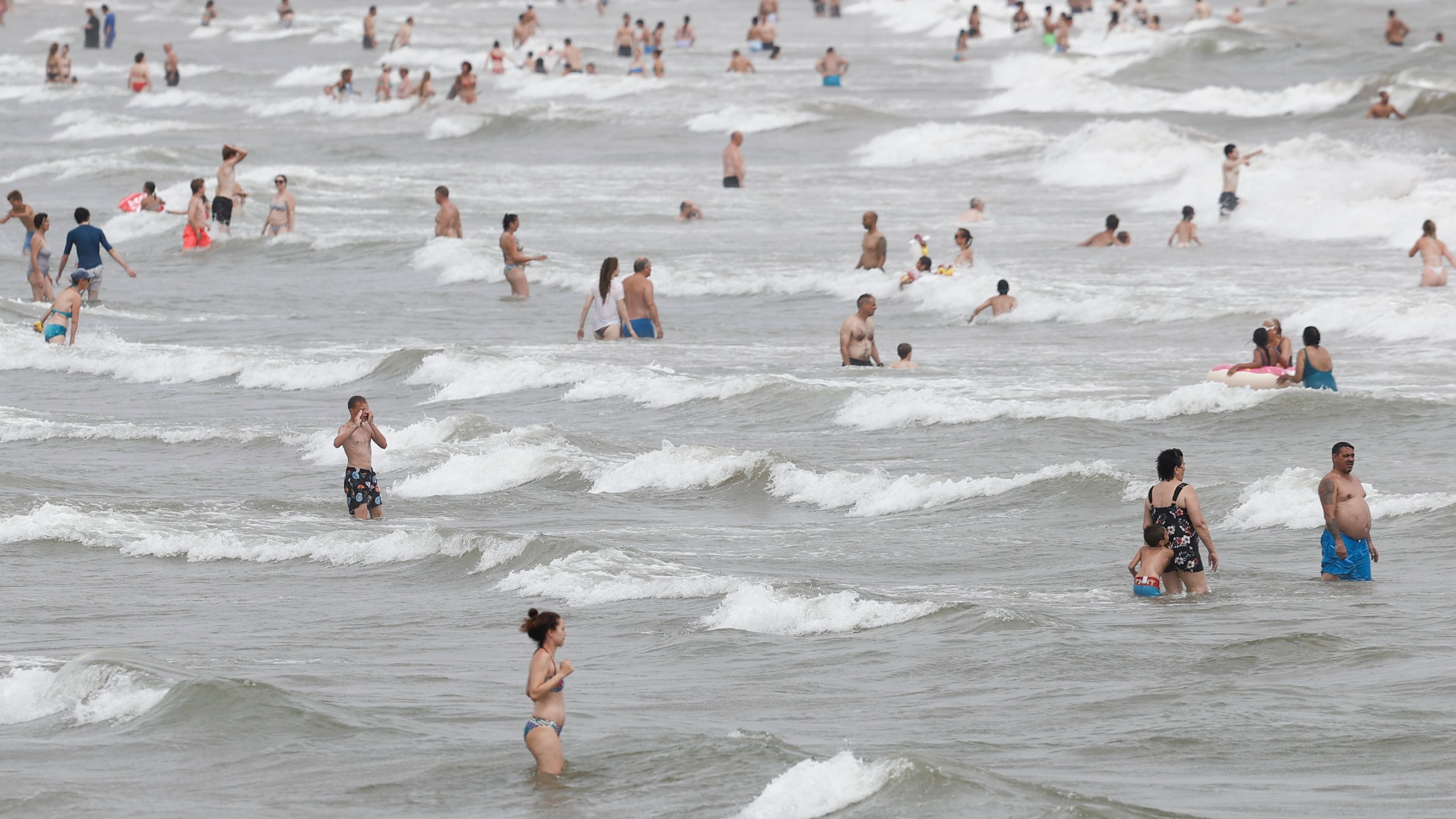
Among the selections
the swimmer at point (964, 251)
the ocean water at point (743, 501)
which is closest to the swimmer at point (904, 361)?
the ocean water at point (743, 501)

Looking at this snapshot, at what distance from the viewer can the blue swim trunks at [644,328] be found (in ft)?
70.8

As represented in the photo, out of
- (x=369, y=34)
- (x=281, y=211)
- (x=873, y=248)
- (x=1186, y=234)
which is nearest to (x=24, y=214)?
(x=281, y=211)

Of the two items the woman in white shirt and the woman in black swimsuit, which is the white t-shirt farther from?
the woman in black swimsuit

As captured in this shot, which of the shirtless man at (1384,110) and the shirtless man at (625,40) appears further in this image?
the shirtless man at (625,40)

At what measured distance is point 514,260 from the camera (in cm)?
2420

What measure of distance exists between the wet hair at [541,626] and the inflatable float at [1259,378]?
10.2 meters

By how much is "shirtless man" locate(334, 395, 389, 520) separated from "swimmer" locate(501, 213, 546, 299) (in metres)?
9.64

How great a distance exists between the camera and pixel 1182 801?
7.25 meters

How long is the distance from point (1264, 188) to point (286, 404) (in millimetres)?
18490

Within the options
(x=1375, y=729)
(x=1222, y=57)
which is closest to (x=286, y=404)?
(x=1375, y=729)

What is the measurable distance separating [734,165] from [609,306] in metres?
12.8

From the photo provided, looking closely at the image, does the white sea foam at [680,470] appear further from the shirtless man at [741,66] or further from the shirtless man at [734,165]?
the shirtless man at [741,66]

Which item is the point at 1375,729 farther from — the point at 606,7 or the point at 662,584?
the point at 606,7

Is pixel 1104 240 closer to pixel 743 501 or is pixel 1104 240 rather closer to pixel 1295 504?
pixel 743 501
